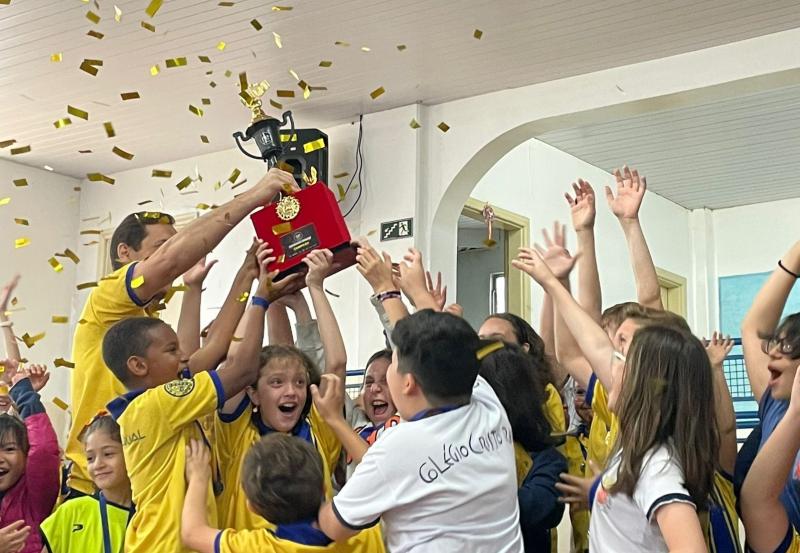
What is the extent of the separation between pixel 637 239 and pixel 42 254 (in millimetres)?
5582

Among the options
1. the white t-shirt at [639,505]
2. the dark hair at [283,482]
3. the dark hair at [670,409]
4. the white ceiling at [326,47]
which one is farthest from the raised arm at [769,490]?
the white ceiling at [326,47]

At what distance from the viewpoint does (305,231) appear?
130 inches

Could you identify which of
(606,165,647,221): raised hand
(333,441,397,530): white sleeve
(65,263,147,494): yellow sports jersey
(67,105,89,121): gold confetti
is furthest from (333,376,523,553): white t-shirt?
(67,105,89,121): gold confetti

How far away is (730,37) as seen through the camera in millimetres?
5367

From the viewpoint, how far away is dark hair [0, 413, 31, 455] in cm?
333

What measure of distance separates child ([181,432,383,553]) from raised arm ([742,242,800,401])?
3.53 feet

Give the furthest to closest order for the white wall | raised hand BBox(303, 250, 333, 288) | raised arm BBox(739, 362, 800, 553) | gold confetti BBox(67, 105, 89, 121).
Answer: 1. the white wall
2. gold confetti BBox(67, 105, 89, 121)
3. raised hand BBox(303, 250, 333, 288)
4. raised arm BBox(739, 362, 800, 553)

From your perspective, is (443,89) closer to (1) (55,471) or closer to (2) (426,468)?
(1) (55,471)

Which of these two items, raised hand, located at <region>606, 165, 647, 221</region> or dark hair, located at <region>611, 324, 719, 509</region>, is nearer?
dark hair, located at <region>611, 324, 719, 509</region>

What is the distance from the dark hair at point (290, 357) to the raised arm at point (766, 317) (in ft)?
3.87

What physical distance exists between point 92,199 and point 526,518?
6083mm

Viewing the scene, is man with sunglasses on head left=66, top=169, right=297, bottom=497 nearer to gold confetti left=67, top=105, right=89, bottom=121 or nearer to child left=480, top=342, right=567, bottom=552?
child left=480, top=342, right=567, bottom=552

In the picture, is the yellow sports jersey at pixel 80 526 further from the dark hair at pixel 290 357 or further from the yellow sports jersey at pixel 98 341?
the dark hair at pixel 290 357

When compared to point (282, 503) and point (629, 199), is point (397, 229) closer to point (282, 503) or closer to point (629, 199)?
point (629, 199)
